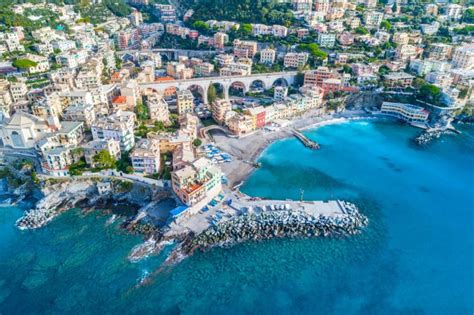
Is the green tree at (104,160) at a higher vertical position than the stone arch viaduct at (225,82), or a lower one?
lower

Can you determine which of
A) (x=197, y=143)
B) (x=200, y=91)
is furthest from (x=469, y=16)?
(x=197, y=143)

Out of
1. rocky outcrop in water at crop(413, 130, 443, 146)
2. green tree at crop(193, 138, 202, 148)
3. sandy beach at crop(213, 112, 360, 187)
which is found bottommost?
sandy beach at crop(213, 112, 360, 187)

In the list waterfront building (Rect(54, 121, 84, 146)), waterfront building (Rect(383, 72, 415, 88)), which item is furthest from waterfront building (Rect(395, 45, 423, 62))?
waterfront building (Rect(54, 121, 84, 146))

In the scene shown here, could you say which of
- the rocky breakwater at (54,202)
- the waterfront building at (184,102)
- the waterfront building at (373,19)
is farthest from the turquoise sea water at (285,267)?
the waterfront building at (373,19)

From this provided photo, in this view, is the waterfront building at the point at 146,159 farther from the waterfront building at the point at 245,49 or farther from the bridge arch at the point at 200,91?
the waterfront building at the point at 245,49

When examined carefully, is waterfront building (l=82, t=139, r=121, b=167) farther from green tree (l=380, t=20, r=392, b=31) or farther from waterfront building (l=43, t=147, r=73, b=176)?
green tree (l=380, t=20, r=392, b=31)

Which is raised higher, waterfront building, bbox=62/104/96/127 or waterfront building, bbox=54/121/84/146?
waterfront building, bbox=62/104/96/127

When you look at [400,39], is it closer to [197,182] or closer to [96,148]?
[197,182]
